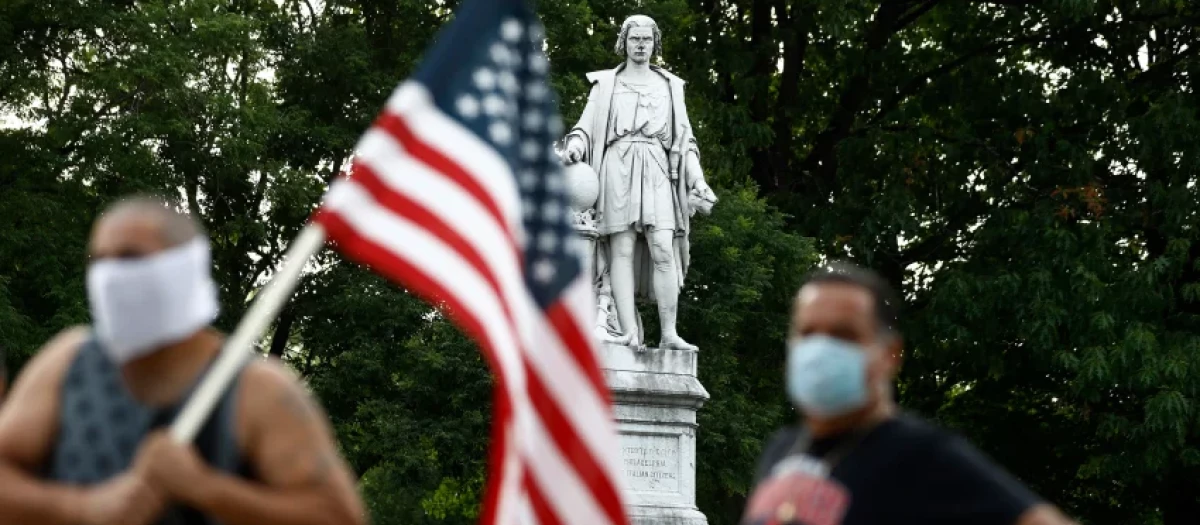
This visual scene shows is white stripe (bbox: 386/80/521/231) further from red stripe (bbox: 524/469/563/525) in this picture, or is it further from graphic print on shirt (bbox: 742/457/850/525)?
graphic print on shirt (bbox: 742/457/850/525)

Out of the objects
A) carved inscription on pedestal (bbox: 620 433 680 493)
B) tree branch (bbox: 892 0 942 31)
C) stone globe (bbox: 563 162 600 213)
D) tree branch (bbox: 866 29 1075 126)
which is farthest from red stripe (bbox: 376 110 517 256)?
tree branch (bbox: 892 0 942 31)

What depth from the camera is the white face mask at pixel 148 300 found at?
3.47 m

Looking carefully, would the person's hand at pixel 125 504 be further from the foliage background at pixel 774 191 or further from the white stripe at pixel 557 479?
the foliage background at pixel 774 191

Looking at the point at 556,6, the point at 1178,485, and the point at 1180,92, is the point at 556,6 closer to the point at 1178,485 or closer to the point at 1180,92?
the point at 1180,92

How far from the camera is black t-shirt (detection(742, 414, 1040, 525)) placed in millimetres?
3545

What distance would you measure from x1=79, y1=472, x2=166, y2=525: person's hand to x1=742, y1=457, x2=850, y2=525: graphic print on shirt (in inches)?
38.6

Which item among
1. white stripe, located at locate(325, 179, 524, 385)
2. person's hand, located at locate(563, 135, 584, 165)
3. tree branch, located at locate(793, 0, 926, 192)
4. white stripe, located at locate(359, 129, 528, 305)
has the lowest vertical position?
white stripe, located at locate(325, 179, 524, 385)

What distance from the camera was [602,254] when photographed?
59.2 ft

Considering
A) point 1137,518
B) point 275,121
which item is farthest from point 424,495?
point 1137,518

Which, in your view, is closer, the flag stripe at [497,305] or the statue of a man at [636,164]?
the flag stripe at [497,305]

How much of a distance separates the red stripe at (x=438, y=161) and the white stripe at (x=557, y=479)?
0.39 meters

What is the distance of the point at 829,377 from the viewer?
366cm

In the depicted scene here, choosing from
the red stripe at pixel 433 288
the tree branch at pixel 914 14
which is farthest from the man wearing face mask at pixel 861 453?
the tree branch at pixel 914 14

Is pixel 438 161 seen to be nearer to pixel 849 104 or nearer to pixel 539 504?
pixel 539 504
